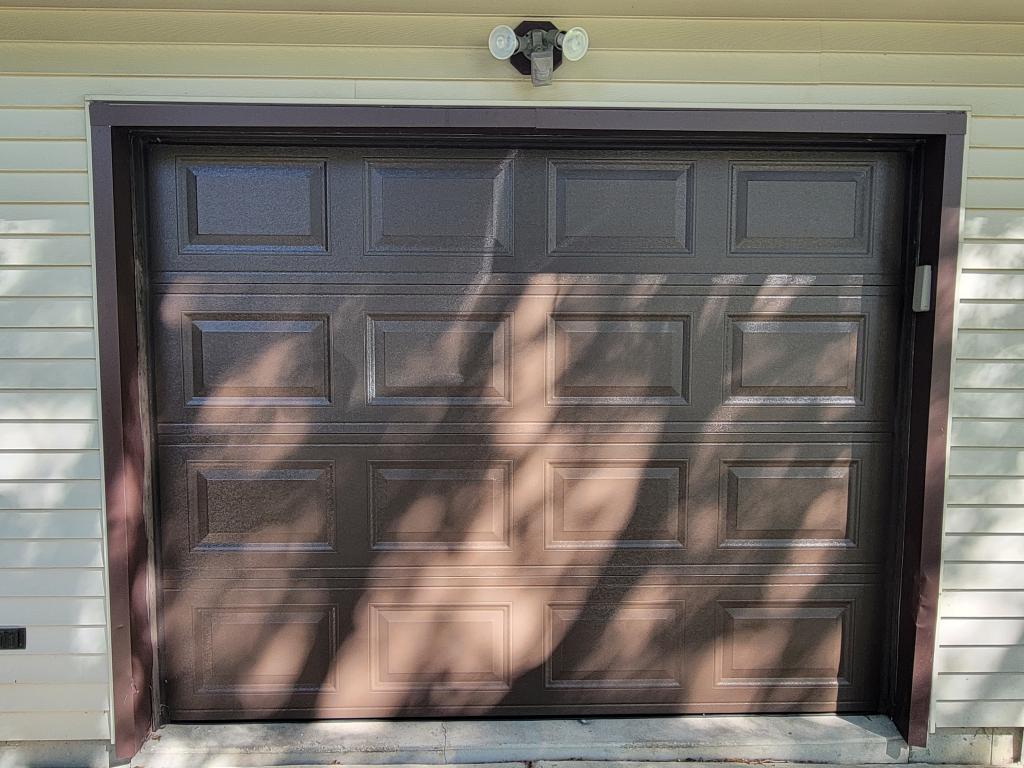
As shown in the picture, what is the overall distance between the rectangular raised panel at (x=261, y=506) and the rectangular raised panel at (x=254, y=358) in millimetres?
244

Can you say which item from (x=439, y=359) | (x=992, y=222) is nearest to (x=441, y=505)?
(x=439, y=359)

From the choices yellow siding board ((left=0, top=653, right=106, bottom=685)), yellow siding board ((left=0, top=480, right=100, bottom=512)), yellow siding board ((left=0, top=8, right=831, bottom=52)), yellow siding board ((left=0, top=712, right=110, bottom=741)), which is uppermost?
yellow siding board ((left=0, top=8, right=831, bottom=52))

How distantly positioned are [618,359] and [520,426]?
43 cm

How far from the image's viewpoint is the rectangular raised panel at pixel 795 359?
8.77ft

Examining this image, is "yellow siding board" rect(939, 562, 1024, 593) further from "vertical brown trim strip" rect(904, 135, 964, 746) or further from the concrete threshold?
the concrete threshold

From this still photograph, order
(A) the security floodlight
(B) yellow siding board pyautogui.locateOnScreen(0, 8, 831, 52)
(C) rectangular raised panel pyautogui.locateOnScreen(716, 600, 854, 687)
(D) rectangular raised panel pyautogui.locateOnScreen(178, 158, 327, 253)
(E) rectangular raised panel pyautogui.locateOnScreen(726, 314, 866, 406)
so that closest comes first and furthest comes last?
(A) the security floodlight < (B) yellow siding board pyautogui.locateOnScreen(0, 8, 831, 52) < (D) rectangular raised panel pyautogui.locateOnScreen(178, 158, 327, 253) < (E) rectangular raised panel pyautogui.locateOnScreen(726, 314, 866, 406) < (C) rectangular raised panel pyautogui.locateOnScreen(716, 600, 854, 687)

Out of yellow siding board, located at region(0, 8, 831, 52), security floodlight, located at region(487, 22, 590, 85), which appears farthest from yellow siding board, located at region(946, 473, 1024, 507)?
security floodlight, located at region(487, 22, 590, 85)

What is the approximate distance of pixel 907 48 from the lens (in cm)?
243

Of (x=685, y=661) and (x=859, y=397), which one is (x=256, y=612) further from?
(x=859, y=397)

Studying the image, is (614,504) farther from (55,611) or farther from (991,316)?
(55,611)

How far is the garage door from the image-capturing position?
260 centimetres

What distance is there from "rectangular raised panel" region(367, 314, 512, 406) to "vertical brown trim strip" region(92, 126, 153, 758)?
2.65 ft

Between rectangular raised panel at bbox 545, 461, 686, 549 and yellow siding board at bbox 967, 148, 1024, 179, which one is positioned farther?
rectangular raised panel at bbox 545, 461, 686, 549

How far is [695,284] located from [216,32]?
1.80 metres
